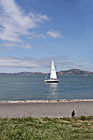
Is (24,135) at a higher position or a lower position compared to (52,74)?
lower

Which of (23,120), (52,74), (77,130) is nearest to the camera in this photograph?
(77,130)

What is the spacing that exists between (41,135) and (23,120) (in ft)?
12.2

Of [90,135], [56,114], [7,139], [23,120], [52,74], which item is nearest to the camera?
[7,139]

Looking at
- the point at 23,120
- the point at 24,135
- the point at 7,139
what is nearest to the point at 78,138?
the point at 24,135

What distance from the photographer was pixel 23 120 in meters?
10.8

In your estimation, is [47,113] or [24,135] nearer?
[24,135]

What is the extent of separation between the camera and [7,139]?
6.48 meters

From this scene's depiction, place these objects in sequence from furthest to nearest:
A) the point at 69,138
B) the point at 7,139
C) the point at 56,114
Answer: the point at 56,114, the point at 69,138, the point at 7,139

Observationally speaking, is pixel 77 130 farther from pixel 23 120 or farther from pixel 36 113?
pixel 36 113

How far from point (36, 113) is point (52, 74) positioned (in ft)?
237

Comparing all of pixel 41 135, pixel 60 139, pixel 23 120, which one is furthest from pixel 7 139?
pixel 23 120

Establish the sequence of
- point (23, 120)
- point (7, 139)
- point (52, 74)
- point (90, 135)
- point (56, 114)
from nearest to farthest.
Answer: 1. point (7, 139)
2. point (90, 135)
3. point (23, 120)
4. point (56, 114)
5. point (52, 74)

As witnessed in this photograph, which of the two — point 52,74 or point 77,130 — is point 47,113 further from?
point 52,74

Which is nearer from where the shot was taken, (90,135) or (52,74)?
(90,135)
